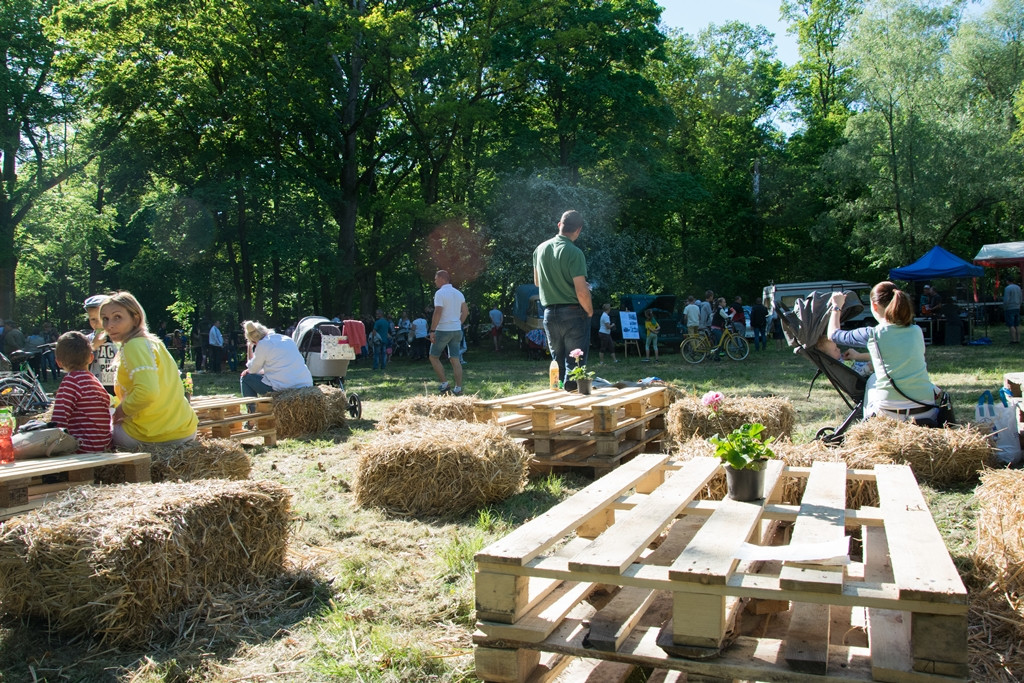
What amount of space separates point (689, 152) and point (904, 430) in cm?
3703

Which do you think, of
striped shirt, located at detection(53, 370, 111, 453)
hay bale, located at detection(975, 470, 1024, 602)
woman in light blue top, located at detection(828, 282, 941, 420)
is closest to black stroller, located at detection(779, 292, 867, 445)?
woman in light blue top, located at detection(828, 282, 941, 420)

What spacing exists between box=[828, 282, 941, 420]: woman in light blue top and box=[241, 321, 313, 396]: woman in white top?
6284 mm

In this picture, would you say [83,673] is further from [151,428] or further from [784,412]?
[784,412]

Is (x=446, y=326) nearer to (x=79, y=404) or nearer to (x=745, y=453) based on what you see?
(x=79, y=404)

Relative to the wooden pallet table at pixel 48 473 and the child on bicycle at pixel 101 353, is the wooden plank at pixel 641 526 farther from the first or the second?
the child on bicycle at pixel 101 353

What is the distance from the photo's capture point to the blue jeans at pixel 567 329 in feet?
24.7

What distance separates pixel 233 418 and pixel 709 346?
1287 centimetres

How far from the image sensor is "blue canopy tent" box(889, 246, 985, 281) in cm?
2302

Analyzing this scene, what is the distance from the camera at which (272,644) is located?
10.5ft

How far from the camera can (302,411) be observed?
881cm

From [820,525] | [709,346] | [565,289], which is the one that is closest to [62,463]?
[820,525]

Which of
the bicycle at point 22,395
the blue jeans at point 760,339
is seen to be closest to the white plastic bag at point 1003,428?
the bicycle at point 22,395

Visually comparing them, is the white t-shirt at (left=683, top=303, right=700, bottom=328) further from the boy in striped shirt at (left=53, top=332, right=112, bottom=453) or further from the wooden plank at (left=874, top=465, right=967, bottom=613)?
the wooden plank at (left=874, top=465, right=967, bottom=613)

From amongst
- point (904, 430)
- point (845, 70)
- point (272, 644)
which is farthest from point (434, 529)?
point (845, 70)
